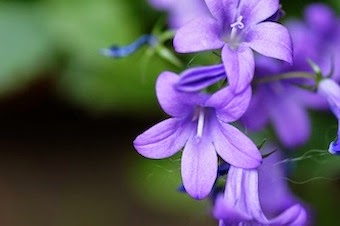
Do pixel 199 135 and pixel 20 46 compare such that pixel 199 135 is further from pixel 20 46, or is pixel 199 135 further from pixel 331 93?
pixel 20 46

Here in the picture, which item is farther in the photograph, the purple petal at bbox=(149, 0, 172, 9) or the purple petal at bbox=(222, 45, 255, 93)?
the purple petal at bbox=(149, 0, 172, 9)

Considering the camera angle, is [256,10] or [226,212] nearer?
[226,212]

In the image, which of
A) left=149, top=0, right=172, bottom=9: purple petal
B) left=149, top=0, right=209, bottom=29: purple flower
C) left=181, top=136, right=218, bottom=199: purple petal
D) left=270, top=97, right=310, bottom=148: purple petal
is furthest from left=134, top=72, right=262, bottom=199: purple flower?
left=149, top=0, right=172, bottom=9: purple petal

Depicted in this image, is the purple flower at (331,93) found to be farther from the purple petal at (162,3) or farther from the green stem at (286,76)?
the purple petal at (162,3)

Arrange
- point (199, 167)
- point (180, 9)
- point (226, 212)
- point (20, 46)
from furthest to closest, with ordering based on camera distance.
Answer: point (20, 46) → point (180, 9) → point (199, 167) → point (226, 212)

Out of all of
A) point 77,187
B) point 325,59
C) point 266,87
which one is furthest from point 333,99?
point 77,187

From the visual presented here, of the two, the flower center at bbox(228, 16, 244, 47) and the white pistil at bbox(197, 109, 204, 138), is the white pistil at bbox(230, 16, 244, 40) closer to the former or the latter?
the flower center at bbox(228, 16, 244, 47)

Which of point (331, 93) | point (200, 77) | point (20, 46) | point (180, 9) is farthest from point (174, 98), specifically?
point (20, 46)

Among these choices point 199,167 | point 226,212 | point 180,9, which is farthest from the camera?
point 180,9
